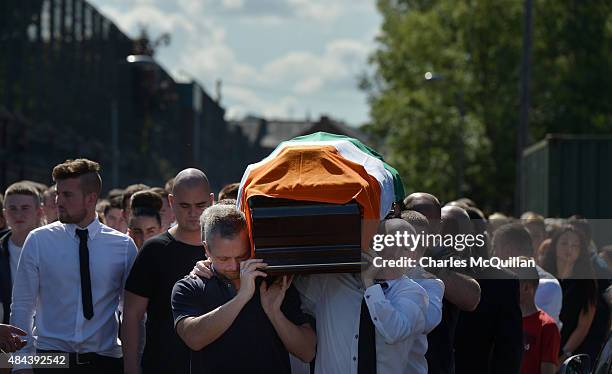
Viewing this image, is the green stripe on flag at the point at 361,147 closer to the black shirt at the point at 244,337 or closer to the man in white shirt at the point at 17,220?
the black shirt at the point at 244,337

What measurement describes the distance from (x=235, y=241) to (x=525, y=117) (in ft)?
82.5

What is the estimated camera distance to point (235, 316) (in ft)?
19.1

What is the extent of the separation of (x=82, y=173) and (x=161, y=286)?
82 centimetres

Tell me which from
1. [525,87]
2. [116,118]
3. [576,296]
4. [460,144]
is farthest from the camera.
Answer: [460,144]

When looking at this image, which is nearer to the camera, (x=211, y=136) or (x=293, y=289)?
(x=293, y=289)

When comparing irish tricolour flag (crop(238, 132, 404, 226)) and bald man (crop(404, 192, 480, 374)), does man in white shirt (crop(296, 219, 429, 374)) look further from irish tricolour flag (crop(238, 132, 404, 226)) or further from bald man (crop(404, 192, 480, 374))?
bald man (crop(404, 192, 480, 374))

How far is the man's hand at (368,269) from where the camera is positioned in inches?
226

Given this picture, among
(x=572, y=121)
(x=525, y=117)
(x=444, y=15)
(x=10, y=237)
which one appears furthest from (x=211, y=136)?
(x=10, y=237)

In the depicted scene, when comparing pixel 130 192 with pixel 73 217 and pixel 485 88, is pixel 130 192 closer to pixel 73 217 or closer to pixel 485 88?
pixel 73 217

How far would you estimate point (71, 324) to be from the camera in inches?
300

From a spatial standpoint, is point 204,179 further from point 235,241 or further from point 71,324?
point 235,241

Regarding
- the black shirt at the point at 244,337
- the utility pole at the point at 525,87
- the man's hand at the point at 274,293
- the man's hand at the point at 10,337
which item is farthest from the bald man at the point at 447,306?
the utility pole at the point at 525,87

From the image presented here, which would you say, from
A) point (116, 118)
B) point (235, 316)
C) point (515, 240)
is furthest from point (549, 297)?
point (116, 118)

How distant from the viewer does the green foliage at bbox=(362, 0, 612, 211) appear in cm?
4431
